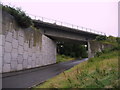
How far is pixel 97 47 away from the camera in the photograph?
27.5 meters

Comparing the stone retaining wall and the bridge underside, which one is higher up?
the bridge underside

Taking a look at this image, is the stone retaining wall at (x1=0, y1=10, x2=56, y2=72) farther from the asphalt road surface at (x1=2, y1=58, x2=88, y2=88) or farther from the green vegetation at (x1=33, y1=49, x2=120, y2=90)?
the green vegetation at (x1=33, y1=49, x2=120, y2=90)

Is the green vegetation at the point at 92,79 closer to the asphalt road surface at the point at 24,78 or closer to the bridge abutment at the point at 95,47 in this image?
the asphalt road surface at the point at 24,78

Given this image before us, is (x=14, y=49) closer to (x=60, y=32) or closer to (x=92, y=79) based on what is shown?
(x=92, y=79)

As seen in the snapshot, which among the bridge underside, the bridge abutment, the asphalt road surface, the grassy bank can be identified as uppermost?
the bridge underside

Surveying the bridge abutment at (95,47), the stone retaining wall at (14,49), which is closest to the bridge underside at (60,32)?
the bridge abutment at (95,47)

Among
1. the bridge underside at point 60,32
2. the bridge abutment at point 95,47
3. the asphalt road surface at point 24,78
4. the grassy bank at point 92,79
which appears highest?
the bridge underside at point 60,32

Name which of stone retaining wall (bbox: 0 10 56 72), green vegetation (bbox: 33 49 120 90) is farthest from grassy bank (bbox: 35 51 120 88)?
stone retaining wall (bbox: 0 10 56 72)

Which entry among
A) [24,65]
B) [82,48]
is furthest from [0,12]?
[82,48]

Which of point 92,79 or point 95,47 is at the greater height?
point 95,47

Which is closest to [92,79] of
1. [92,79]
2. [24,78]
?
[92,79]

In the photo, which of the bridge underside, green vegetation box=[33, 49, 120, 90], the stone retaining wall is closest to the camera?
green vegetation box=[33, 49, 120, 90]

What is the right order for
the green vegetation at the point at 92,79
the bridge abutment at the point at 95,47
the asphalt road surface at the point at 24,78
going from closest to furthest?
1. the green vegetation at the point at 92,79
2. the asphalt road surface at the point at 24,78
3. the bridge abutment at the point at 95,47

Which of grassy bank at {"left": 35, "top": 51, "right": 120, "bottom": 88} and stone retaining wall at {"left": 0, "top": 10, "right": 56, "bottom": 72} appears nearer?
grassy bank at {"left": 35, "top": 51, "right": 120, "bottom": 88}
